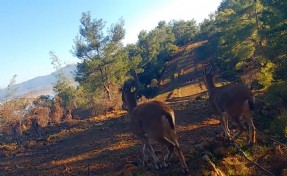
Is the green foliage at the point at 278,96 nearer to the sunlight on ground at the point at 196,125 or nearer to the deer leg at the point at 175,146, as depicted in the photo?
the sunlight on ground at the point at 196,125

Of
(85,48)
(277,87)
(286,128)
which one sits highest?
(85,48)

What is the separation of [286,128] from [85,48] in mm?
27105

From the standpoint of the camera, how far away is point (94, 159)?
14.4 meters

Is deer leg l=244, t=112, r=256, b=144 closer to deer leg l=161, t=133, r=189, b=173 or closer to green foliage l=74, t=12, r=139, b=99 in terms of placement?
deer leg l=161, t=133, r=189, b=173

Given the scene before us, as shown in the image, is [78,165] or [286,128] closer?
[286,128]

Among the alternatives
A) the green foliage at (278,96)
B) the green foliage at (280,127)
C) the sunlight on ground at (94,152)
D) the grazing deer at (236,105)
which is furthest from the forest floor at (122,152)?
the green foliage at (278,96)

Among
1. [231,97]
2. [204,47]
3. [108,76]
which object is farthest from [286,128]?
[204,47]

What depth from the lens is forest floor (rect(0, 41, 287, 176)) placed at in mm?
10719

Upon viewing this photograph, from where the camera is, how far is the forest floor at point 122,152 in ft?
35.2

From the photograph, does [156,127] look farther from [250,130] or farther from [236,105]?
[250,130]

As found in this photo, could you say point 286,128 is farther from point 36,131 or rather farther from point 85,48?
point 85,48

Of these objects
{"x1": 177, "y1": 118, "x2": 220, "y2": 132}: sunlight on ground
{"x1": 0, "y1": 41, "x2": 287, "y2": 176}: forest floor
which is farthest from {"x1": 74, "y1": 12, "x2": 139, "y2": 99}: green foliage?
{"x1": 177, "y1": 118, "x2": 220, "y2": 132}: sunlight on ground

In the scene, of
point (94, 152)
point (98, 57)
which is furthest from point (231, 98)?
point (98, 57)

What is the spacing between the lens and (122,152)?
14.1 m
